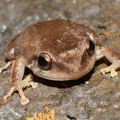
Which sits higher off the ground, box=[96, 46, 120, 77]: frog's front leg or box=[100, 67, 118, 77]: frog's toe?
box=[96, 46, 120, 77]: frog's front leg

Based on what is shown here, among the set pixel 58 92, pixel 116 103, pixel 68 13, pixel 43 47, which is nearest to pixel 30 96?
pixel 58 92

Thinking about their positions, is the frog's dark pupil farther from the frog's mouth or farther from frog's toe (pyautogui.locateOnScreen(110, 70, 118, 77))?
frog's toe (pyautogui.locateOnScreen(110, 70, 118, 77))

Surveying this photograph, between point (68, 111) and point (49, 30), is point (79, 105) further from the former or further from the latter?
point (49, 30)

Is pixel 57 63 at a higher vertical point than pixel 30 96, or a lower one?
higher

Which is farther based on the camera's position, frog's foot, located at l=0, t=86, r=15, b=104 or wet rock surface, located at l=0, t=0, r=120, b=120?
frog's foot, located at l=0, t=86, r=15, b=104

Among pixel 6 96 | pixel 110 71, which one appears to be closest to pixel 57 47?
pixel 110 71

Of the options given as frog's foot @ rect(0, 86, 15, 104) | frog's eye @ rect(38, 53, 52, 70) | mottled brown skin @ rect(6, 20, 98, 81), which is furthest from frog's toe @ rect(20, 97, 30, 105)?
frog's eye @ rect(38, 53, 52, 70)

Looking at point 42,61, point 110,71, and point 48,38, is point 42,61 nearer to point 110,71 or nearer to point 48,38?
point 48,38
